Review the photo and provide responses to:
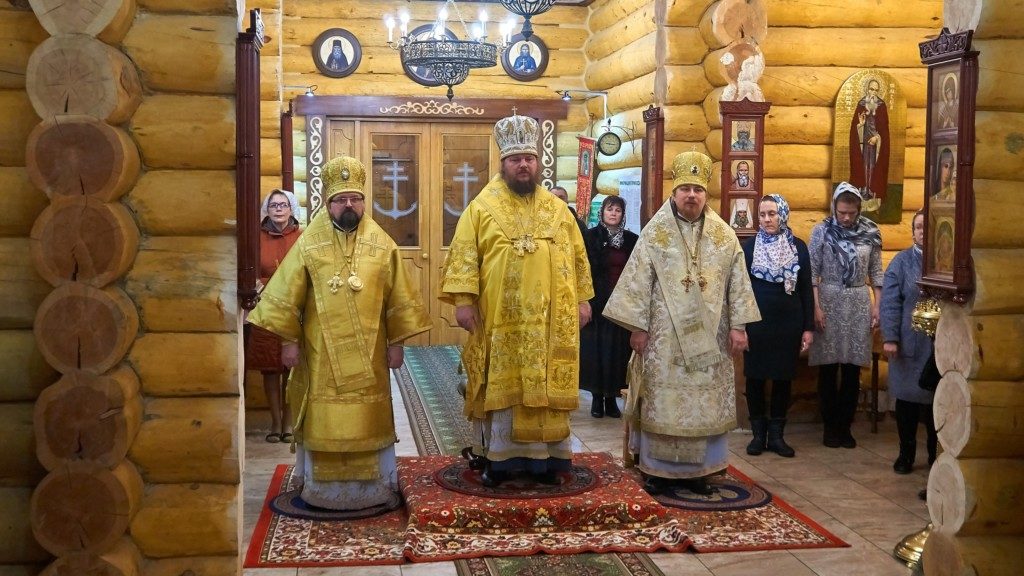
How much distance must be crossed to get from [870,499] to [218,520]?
383cm

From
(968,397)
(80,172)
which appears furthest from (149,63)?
(968,397)

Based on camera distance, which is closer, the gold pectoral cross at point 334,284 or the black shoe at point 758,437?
the gold pectoral cross at point 334,284

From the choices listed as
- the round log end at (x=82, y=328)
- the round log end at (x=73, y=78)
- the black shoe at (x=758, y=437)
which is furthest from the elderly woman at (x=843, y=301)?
the round log end at (x=73, y=78)

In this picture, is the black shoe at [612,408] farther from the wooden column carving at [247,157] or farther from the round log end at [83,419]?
the round log end at [83,419]

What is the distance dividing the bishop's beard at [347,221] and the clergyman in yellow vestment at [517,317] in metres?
0.55

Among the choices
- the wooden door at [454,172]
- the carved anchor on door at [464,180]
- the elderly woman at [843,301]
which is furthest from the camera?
the carved anchor on door at [464,180]

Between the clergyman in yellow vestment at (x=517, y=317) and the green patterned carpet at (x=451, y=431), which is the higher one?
the clergyman in yellow vestment at (x=517, y=317)

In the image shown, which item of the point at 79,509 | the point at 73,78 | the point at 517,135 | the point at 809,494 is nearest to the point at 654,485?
the point at 809,494

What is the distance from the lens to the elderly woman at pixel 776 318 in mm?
7754

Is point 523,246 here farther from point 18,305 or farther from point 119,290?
point 18,305

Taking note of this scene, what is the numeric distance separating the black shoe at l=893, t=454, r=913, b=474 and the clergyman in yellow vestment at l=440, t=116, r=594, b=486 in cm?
225

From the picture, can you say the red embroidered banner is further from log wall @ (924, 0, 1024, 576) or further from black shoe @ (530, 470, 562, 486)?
log wall @ (924, 0, 1024, 576)

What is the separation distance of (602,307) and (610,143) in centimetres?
267

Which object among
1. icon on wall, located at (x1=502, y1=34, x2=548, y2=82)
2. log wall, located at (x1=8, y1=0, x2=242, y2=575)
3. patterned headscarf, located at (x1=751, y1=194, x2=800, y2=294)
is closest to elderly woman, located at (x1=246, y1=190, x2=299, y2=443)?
patterned headscarf, located at (x1=751, y1=194, x2=800, y2=294)
